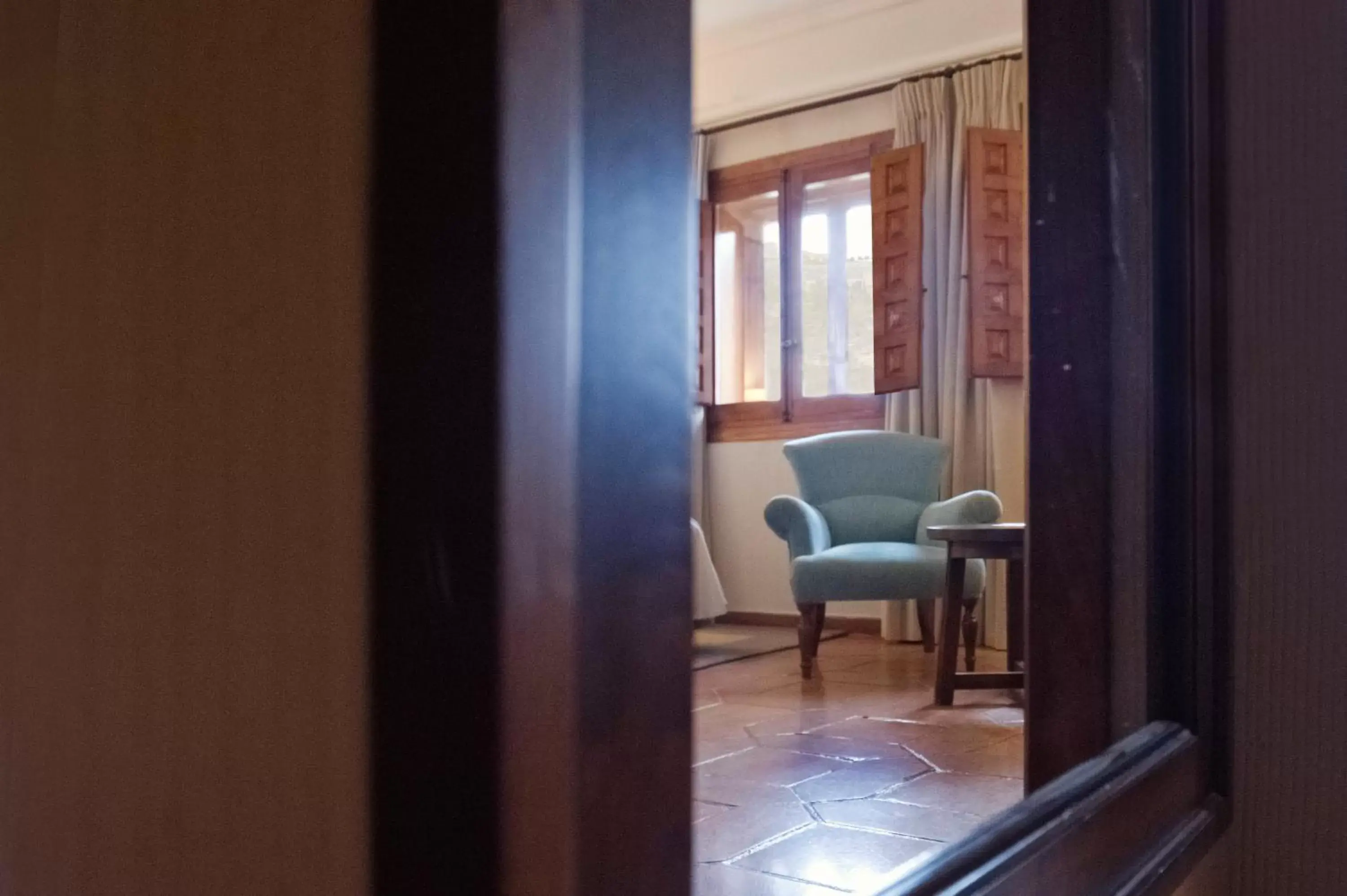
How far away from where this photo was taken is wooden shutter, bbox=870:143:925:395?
16.1 feet

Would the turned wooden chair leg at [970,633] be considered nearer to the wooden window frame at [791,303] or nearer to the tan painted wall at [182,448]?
the wooden window frame at [791,303]

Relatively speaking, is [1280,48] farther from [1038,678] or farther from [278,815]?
[278,815]

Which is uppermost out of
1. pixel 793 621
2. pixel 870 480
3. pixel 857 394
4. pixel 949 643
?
pixel 857 394

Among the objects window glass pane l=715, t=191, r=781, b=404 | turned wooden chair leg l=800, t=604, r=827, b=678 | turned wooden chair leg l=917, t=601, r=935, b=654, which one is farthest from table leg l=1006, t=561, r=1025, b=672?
window glass pane l=715, t=191, r=781, b=404

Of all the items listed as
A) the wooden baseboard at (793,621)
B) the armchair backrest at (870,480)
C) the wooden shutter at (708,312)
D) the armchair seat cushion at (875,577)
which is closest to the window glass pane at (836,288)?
the wooden shutter at (708,312)

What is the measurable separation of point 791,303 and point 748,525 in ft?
3.99

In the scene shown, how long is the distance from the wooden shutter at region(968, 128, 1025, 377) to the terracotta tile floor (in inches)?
62.9

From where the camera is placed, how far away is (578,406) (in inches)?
13.4

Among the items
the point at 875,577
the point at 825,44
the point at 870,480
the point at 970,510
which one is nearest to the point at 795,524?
the point at 875,577

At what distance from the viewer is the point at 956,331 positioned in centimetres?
481

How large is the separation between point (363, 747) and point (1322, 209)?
1.45 metres

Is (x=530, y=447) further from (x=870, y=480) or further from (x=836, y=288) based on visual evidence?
(x=836, y=288)

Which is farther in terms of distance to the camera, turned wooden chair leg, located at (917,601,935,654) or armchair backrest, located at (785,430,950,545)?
armchair backrest, located at (785,430,950,545)

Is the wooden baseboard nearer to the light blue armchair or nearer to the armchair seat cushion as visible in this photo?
the light blue armchair
